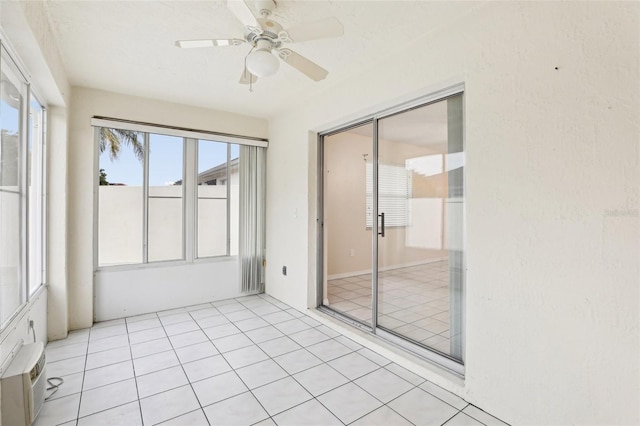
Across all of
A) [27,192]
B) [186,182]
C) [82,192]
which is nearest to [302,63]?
[27,192]

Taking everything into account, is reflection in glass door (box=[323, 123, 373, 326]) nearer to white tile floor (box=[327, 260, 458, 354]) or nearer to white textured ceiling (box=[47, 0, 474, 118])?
white textured ceiling (box=[47, 0, 474, 118])

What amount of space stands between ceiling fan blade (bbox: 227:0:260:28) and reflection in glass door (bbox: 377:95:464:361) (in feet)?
5.11

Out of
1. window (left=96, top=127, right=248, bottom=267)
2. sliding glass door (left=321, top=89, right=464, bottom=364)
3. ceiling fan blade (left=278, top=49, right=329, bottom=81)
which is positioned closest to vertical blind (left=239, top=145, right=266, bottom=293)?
window (left=96, top=127, right=248, bottom=267)

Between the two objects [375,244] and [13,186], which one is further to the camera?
[375,244]

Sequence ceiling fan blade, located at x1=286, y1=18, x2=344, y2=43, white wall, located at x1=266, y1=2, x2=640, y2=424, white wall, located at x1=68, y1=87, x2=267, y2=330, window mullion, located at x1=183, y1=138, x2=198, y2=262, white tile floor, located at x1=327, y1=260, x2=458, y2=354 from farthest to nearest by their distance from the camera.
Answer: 1. window mullion, located at x1=183, y1=138, x2=198, y2=262
2. white wall, located at x1=68, y1=87, x2=267, y2=330
3. white tile floor, located at x1=327, y1=260, x2=458, y2=354
4. ceiling fan blade, located at x1=286, y1=18, x2=344, y2=43
5. white wall, located at x1=266, y1=2, x2=640, y2=424

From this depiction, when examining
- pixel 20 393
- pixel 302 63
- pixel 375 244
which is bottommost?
pixel 20 393

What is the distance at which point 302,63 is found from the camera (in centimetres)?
209

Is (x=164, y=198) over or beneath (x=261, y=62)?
beneath

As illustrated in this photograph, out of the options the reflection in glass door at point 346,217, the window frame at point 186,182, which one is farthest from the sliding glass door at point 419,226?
the window frame at point 186,182

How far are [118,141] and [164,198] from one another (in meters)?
0.83

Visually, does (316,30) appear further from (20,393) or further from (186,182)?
(186,182)

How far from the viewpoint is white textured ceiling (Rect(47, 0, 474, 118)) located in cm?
203

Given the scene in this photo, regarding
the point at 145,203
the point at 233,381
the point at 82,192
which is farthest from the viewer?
the point at 145,203

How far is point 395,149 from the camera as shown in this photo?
2.88m
